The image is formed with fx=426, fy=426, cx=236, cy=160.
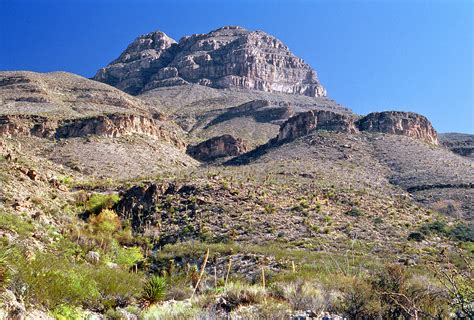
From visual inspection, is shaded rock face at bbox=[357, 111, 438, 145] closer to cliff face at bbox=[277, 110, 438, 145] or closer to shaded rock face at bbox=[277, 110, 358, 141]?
cliff face at bbox=[277, 110, 438, 145]

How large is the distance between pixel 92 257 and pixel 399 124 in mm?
53267

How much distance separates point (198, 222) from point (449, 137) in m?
79.8

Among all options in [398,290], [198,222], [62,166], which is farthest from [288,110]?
[398,290]

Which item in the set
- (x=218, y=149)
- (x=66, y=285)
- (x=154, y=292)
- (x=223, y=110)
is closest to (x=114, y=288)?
(x=154, y=292)

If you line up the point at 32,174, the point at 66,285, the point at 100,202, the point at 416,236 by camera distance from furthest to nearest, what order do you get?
the point at 100,202 → the point at 32,174 → the point at 416,236 → the point at 66,285

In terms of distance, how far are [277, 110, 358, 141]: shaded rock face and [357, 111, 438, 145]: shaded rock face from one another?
2684 mm

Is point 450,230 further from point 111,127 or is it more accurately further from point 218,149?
point 218,149

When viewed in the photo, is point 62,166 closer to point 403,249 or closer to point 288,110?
point 403,249

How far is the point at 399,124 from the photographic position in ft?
200

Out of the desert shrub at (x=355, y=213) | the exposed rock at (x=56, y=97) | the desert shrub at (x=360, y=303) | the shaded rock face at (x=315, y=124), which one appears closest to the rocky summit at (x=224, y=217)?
the desert shrub at (x=360, y=303)

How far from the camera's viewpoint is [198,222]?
2541cm

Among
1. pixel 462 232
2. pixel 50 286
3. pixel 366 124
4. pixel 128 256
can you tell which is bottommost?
pixel 128 256

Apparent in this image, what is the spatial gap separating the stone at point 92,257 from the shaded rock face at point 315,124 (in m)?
45.4

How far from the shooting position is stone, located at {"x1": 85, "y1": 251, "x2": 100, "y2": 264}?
17203 millimetres
